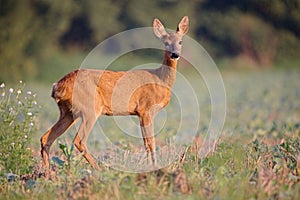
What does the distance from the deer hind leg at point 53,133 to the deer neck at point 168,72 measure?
1.56 metres

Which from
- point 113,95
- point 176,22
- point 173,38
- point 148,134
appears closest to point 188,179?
point 148,134

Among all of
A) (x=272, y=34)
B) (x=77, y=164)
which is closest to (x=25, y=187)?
(x=77, y=164)

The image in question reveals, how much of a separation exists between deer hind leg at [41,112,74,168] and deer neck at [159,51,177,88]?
1560 millimetres

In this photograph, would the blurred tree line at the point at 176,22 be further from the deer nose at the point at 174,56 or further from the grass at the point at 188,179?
the grass at the point at 188,179

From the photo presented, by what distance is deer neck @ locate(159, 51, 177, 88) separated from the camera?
9.54 metres

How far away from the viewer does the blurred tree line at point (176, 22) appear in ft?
123

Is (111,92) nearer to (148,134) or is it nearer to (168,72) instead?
(148,134)

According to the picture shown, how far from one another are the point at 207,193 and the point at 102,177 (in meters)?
1.12

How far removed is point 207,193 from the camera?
614 centimetres

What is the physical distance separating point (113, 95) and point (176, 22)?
3380 cm

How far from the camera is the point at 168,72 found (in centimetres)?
959

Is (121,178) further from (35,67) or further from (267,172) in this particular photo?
(35,67)

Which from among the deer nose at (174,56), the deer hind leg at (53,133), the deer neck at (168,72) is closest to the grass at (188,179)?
the deer hind leg at (53,133)

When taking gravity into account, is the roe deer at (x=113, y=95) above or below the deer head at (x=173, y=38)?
below
